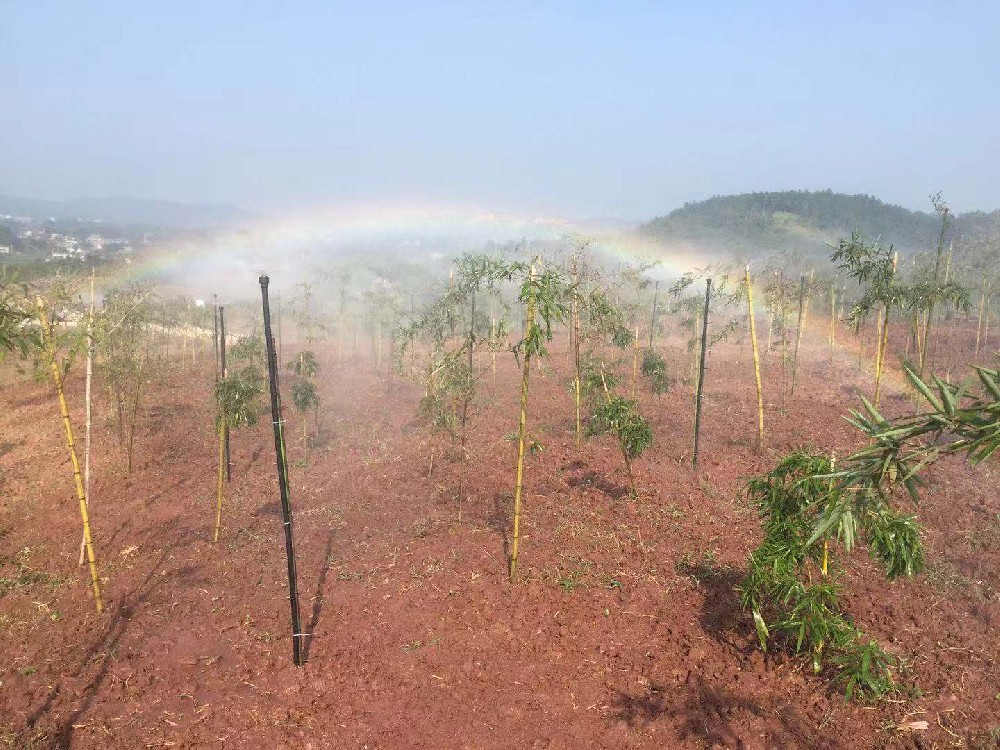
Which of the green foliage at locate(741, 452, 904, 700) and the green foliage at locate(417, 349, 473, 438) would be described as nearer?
the green foliage at locate(741, 452, 904, 700)

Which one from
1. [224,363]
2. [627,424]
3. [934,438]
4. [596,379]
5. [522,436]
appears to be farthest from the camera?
[596,379]

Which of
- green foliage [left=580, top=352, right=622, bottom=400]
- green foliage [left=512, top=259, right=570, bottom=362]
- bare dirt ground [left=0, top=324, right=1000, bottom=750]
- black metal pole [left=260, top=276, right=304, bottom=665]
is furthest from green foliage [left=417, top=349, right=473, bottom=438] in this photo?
black metal pole [left=260, top=276, right=304, bottom=665]

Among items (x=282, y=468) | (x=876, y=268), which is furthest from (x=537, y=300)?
(x=876, y=268)

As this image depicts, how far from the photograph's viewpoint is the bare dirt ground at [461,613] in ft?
19.6

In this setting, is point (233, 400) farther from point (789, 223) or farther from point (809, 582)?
point (789, 223)

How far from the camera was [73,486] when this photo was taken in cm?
1323

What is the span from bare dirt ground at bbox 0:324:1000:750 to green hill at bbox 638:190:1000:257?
55794mm

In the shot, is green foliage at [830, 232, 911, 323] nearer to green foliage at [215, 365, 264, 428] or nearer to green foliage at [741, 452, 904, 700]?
green foliage at [741, 452, 904, 700]

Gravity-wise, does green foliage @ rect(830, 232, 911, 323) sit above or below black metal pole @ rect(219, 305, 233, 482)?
above

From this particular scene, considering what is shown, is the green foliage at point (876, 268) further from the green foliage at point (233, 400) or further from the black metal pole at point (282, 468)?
the green foliage at point (233, 400)

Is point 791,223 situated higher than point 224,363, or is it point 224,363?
point 791,223

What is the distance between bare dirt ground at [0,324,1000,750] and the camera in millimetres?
5980

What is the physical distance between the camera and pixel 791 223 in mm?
72500

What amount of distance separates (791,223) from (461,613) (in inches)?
3045
